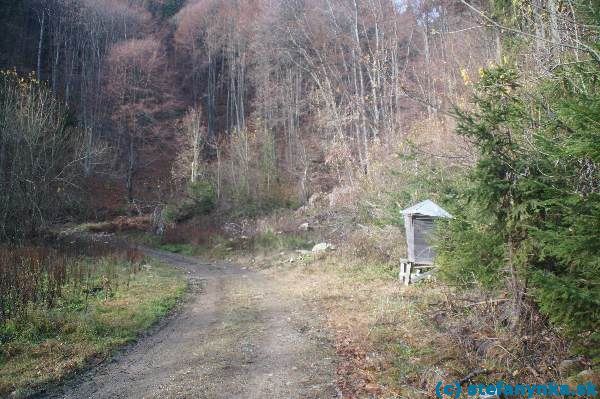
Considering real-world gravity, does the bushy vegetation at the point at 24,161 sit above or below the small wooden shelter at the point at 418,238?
above

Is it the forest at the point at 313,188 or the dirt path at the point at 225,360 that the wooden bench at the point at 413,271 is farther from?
the dirt path at the point at 225,360

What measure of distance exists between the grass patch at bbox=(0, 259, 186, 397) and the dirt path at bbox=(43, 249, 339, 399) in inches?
14.8

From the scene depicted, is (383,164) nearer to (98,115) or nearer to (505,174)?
(505,174)

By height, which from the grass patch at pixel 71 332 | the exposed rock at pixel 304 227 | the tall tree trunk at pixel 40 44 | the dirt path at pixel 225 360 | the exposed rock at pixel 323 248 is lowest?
the dirt path at pixel 225 360

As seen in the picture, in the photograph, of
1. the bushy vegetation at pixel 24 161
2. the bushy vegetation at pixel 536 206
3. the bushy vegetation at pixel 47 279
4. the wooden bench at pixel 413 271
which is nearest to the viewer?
the bushy vegetation at pixel 536 206

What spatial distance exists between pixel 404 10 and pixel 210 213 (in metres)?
16.8

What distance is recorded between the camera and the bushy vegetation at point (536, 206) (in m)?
4.05

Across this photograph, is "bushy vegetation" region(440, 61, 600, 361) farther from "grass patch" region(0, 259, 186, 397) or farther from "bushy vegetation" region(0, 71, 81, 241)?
"bushy vegetation" region(0, 71, 81, 241)

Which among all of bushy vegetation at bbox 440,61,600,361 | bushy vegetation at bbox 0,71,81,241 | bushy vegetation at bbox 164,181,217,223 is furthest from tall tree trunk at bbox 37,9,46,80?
bushy vegetation at bbox 440,61,600,361

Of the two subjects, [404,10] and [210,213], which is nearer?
[404,10]

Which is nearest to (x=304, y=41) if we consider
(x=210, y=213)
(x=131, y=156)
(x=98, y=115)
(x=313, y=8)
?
(x=313, y=8)

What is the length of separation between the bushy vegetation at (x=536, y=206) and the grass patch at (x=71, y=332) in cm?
549

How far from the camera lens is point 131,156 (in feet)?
122

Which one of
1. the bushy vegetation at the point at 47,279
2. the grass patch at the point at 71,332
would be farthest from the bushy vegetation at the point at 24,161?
the grass patch at the point at 71,332
